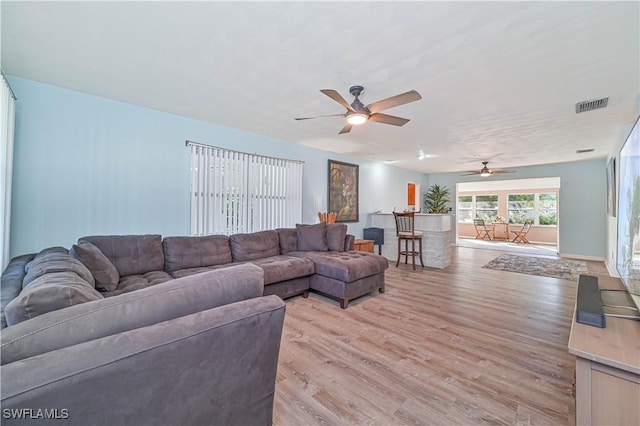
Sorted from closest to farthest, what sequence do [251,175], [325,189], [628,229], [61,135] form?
[628,229]
[61,135]
[251,175]
[325,189]

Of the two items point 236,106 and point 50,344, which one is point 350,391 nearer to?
point 50,344

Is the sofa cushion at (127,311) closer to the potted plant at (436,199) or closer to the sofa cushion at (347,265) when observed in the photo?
the sofa cushion at (347,265)

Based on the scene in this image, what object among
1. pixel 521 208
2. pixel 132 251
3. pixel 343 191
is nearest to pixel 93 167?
pixel 132 251

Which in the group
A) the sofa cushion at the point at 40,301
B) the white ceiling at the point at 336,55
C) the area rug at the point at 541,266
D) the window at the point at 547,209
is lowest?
the area rug at the point at 541,266

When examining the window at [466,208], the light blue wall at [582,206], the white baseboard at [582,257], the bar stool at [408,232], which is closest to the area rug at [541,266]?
the white baseboard at [582,257]

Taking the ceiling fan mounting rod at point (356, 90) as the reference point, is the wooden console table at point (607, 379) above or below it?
below

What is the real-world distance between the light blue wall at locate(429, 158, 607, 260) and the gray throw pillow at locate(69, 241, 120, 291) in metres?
9.17

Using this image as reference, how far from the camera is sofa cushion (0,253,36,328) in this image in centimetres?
Answer: 125

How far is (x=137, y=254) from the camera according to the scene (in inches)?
115

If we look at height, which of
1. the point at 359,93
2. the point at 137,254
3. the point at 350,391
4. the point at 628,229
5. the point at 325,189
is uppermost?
the point at 359,93

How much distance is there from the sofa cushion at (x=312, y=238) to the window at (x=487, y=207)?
9.39 m

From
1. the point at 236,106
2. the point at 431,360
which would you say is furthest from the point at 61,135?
the point at 431,360

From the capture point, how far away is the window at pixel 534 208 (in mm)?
9594

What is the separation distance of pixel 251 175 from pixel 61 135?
2224 millimetres
